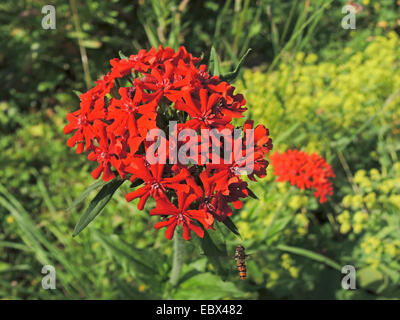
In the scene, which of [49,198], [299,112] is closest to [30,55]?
[49,198]

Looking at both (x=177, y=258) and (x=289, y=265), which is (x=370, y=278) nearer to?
(x=289, y=265)

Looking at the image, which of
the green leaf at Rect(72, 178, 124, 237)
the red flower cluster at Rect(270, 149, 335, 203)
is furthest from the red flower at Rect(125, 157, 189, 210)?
the red flower cluster at Rect(270, 149, 335, 203)

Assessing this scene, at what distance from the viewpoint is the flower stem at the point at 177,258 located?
1.68 meters

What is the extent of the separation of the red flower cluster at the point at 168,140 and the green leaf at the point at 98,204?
48mm

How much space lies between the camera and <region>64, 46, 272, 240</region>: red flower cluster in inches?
46.9

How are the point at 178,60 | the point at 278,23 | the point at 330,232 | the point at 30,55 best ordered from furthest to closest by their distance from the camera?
1. the point at 278,23
2. the point at 30,55
3. the point at 330,232
4. the point at 178,60

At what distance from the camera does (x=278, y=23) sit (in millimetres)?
4453

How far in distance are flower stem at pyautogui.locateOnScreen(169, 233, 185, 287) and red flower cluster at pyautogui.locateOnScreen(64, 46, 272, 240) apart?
1.22ft

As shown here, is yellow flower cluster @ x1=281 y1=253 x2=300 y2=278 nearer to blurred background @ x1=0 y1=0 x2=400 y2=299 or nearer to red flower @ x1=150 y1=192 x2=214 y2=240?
blurred background @ x1=0 y1=0 x2=400 y2=299

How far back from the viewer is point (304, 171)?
2.09 meters

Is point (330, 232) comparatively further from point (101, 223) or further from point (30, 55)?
point (30, 55)

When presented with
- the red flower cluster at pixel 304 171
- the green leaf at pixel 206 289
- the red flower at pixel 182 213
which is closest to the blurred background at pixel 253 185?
the green leaf at pixel 206 289

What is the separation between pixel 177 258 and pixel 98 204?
62 centimetres

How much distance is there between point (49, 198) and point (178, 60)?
2.16 meters
